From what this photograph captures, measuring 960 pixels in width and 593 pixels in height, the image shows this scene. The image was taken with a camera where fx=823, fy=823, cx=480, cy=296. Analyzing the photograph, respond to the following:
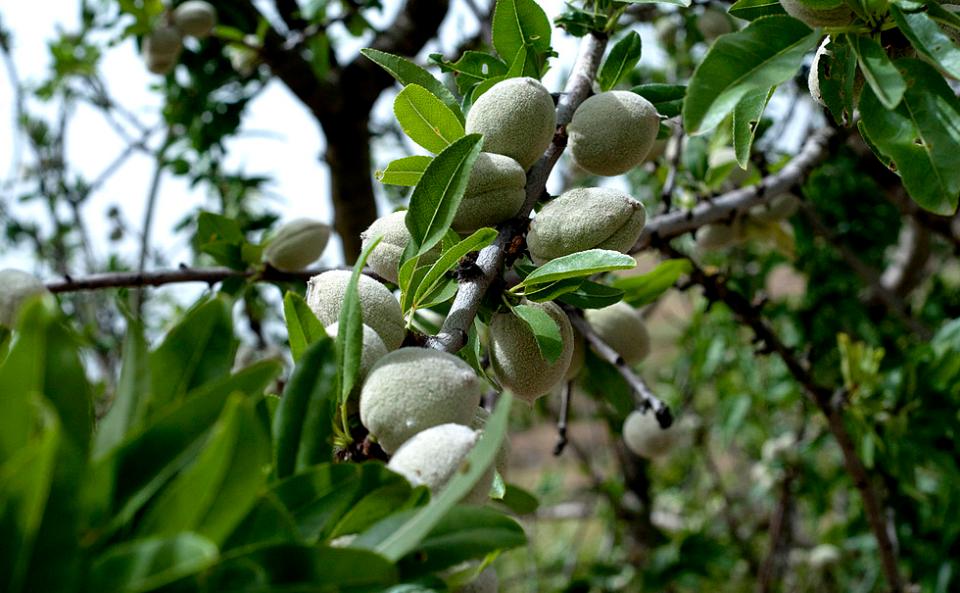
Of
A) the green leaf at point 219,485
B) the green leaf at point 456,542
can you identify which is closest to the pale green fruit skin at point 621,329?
the green leaf at point 456,542

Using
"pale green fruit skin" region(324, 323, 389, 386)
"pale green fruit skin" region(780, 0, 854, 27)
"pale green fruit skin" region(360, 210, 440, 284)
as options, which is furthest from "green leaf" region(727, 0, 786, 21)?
"pale green fruit skin" region(324, 323, 389, 386)

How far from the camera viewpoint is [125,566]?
0.40 metres

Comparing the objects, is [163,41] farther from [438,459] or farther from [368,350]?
[438,459]

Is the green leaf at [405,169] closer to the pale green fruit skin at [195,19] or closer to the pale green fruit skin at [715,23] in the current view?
the pale green fruit skin at [715,23]

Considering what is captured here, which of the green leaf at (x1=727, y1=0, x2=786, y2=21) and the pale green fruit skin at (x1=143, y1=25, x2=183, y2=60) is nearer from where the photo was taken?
the green leaf at (x1=727, y1=0, x2=786, y2=21)

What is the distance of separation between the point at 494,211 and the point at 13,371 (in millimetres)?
499

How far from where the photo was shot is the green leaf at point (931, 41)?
0.67 m

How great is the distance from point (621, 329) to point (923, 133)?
2.08 ft

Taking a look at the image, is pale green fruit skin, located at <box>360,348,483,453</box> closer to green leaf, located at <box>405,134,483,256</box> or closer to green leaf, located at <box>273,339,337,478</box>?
green leaf, located at <box>273,339,337,478</box>

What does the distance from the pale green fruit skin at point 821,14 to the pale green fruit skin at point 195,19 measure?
1.67 m

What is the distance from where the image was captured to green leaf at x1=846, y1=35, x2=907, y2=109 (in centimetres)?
66

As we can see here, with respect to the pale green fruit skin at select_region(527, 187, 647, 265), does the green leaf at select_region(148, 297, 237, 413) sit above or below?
above

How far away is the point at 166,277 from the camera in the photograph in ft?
4.27

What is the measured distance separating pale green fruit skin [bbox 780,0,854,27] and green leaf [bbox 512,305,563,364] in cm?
36
